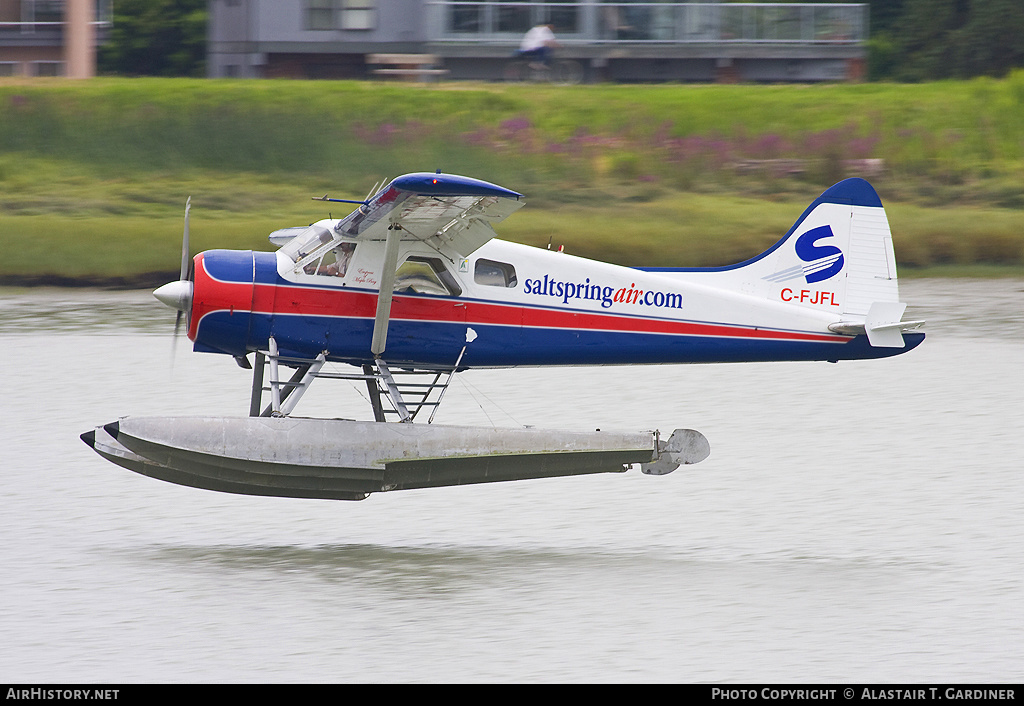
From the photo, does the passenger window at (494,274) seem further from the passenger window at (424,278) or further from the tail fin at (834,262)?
the tail fin at (834,262)

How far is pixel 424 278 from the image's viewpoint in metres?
9.93

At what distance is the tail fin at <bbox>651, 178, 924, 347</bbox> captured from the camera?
1055 centimetres

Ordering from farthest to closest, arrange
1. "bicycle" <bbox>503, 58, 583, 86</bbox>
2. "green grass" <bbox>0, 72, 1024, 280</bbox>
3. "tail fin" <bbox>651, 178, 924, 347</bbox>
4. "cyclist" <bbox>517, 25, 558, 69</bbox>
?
"bicycle" <bbox>503, 58, 583, 86</bbox> → "cyclist" <bbox>517, 25, 558, 69</bbox> → "green grass" <bbox>0, 72, 1024, 280</bbox> → "tail fin" <bbox>651, 178, 924, 347</bbox>

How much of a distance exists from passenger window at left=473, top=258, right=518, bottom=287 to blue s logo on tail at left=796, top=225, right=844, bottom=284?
246cm

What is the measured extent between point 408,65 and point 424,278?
24931mm

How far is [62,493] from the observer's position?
11.6 meters

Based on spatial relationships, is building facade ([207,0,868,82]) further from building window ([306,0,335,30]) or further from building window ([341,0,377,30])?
building window ([306,0,335,30])

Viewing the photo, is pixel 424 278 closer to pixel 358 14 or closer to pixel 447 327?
pixel 447 327

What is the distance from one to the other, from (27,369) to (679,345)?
9.84m

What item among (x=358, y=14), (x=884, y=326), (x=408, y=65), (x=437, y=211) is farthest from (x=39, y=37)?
(x=884, y=326)

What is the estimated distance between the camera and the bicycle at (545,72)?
106ft

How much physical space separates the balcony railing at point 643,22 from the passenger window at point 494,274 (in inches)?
955

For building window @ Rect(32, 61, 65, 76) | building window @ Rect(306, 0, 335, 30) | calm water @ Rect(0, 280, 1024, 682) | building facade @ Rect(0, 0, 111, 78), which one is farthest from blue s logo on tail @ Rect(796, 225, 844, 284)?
building window @ Rect(32, 61, 65, 76)

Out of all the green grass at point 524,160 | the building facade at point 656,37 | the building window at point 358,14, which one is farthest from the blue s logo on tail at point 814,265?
the building window at point 358,14
